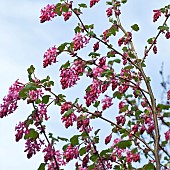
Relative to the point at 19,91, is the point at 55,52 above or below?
above

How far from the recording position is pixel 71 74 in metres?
4.93

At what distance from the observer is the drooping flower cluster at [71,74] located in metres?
4.85

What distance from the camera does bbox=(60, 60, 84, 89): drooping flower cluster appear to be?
15.9ft

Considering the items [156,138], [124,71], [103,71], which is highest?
[124,71]

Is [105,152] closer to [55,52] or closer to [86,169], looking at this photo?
[86,169]

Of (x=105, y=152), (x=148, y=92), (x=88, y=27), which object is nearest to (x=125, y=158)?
(x=105, y=152)

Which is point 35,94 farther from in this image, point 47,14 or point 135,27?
point 135,27

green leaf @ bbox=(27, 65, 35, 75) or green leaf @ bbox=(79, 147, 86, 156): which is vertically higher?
green leaf @ bbox=(27, 65, 35, 75)

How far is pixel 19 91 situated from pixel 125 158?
161 cm

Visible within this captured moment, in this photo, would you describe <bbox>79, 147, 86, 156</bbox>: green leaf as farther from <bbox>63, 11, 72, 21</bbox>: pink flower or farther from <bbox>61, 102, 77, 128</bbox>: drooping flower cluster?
<bbox>63, 11, 72, 21</bbox>: pink flower

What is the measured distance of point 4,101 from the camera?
444 centimetres

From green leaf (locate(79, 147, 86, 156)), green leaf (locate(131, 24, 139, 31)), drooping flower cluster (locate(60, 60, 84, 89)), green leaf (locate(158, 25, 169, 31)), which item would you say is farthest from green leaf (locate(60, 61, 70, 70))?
green leaf (locate(158, 25, 169, 31))

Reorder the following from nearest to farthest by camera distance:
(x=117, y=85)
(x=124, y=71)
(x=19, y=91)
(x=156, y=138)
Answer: (x=19, y=91) < (x=156, y=138) < (x=117, y=85) < (x=124, y=71)

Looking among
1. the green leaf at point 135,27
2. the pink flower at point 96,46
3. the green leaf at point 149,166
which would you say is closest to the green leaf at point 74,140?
the green leaf at point 149,166
